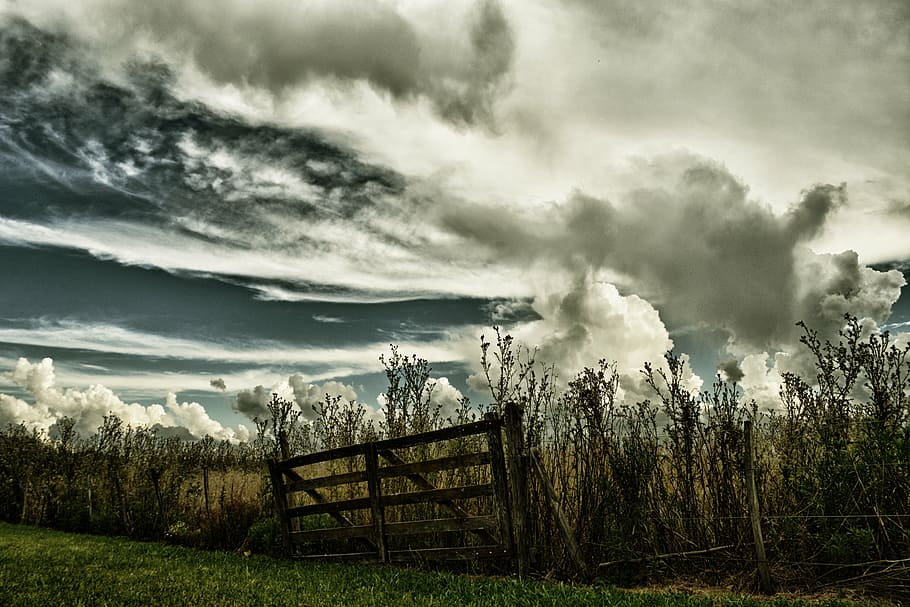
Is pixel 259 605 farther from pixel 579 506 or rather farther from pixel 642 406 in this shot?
pixel 642 406

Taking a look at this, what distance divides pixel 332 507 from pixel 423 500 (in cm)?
214

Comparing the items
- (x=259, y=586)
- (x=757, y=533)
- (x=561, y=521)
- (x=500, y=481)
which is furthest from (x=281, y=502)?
(x=757, y=533)

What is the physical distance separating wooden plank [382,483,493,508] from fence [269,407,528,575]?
13mm

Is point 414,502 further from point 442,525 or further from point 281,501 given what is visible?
point 281,501

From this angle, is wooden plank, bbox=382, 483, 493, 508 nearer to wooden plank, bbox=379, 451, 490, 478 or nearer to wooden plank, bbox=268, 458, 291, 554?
wooden plank, bbox=379, 451, 490, 478

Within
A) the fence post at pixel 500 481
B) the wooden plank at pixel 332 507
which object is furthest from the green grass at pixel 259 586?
the wooden plank at pixel 332 507

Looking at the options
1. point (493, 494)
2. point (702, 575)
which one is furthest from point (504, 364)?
point (702, 575)

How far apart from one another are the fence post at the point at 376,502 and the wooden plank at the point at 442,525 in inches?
Result: 5.9

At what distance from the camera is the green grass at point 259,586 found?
6.24m

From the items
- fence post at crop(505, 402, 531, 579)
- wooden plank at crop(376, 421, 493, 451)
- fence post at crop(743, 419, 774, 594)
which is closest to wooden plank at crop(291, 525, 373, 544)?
wooden plank at crop(376, 421, 493, 451)

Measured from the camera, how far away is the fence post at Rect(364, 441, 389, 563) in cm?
889

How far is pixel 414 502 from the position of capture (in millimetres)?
8477

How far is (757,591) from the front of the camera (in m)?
6.64

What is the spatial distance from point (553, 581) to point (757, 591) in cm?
225
